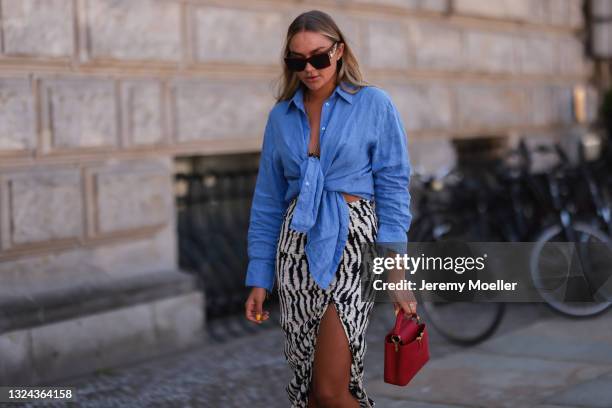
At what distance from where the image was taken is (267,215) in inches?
158

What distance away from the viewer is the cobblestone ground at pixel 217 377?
18.8 ft

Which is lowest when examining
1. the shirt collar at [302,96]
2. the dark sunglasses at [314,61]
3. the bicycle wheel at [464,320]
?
the bicycle wheel at [464,320]

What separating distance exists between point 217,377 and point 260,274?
2440 mm

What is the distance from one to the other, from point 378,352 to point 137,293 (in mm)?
1508

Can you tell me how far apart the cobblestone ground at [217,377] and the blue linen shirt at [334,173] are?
1834mm

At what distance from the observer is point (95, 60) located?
257 inches

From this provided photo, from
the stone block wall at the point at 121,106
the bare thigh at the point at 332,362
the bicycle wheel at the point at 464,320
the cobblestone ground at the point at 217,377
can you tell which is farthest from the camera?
the bicycle wheel at the point at 464,320

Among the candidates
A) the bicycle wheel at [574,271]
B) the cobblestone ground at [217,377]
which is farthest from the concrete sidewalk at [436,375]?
the bicycle wheel at [574,271]

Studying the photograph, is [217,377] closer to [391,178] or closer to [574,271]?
[574,271]

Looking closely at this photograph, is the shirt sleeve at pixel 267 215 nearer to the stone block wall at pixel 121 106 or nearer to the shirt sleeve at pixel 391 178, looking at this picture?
the shirt sleeve at pixel 391 178

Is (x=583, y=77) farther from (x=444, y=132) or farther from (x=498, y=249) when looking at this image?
(x=498, y=249)

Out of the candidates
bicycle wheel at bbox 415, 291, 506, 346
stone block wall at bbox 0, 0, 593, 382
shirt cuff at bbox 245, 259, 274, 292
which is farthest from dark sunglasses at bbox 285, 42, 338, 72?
bicycle wheel at bbox 415, 291, 506, 346

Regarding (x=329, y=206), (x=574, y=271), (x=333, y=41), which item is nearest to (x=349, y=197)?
(x=329, y=206)

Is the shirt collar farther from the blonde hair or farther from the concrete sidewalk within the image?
the concrete sidewalk
